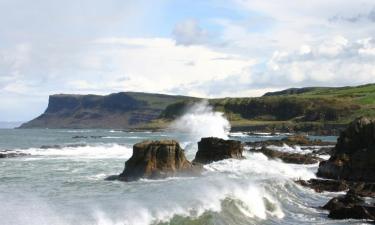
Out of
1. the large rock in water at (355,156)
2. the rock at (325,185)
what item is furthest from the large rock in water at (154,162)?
the large rock in water at (355,156)

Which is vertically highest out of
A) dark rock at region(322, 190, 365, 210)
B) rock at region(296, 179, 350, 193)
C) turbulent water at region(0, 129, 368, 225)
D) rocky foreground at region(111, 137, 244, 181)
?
rocky foreground at region(111, 137, 244, 181)

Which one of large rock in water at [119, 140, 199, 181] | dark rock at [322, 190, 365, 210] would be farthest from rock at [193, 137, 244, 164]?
dark rock at [322, 190, 365, 210]

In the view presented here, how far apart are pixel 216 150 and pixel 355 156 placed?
12.8 meters

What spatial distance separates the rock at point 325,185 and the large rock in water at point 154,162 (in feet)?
27.3

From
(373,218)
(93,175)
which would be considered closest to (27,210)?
(373,218)

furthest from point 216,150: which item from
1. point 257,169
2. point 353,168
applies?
point 353,168

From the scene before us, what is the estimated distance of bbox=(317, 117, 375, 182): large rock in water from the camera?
4325 centimetres

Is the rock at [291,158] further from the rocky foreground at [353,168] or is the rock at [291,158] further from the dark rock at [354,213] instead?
the dark rock at [354,213]

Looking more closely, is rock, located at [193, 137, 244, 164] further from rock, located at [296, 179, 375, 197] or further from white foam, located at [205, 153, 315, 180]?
rock, located at [296, 179, 375, 197]

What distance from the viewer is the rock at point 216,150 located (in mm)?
52469

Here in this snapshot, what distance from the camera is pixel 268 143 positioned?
95250 millimetres

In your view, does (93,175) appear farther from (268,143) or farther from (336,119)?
(336,119)

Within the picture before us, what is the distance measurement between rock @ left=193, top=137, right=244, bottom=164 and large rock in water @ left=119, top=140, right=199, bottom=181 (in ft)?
34.0

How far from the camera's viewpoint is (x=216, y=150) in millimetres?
52844
